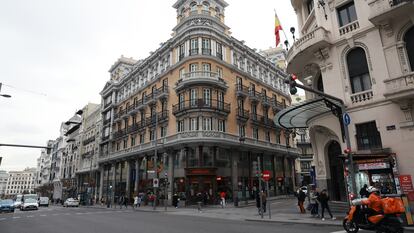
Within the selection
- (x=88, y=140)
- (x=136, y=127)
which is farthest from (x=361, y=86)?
(x=88, y=140)

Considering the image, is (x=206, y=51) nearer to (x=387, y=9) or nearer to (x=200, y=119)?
(x=200, y=119)

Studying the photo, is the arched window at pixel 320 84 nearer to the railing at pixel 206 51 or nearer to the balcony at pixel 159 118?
the railing at pixel 206 51

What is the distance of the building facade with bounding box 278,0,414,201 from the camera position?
48.8 ft

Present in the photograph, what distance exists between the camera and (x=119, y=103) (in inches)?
2077

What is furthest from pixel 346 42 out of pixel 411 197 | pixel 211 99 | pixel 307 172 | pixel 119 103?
pixel 307 172

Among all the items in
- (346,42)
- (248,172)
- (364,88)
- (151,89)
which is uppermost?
(151,89)

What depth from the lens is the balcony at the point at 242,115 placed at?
3874cm

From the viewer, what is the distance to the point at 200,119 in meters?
34.4

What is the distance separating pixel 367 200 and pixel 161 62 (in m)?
36.6

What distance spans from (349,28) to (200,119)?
19857mm

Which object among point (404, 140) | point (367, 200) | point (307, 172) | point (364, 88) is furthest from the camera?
point (307, 172)

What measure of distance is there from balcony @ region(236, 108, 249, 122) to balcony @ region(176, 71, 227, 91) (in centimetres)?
457

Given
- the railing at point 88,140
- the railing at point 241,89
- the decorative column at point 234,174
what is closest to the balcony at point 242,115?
the railing at point 241,89

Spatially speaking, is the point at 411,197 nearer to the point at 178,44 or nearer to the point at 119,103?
the point at 178,44
